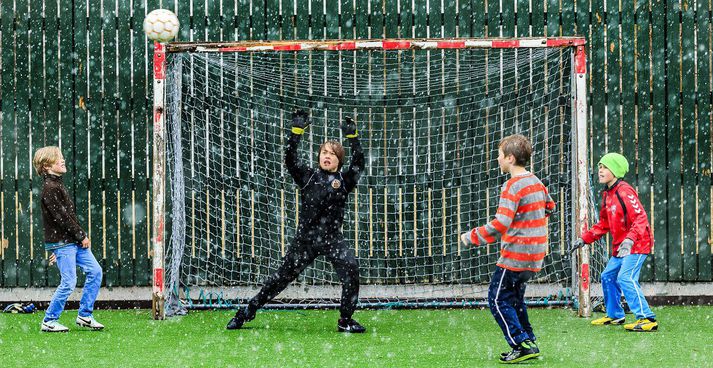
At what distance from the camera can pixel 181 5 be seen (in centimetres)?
977

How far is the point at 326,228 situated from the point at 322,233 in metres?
0.05

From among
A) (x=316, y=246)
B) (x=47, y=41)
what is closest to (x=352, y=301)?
(x=316, y=246)

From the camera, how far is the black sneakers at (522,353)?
6.06 meters

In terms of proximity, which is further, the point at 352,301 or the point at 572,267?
the point at 572,267

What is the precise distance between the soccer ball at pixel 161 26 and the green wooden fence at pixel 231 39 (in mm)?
1021

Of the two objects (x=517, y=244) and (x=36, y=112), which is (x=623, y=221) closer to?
(x=517, y=244)

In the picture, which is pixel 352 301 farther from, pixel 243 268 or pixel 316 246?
pixel 243 268

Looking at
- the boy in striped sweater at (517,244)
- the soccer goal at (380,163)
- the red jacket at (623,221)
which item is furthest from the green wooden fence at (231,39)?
the boy in striped sweater at (517,244)

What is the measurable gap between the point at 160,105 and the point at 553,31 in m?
4.05

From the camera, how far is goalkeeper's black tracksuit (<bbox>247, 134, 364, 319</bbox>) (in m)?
7.66

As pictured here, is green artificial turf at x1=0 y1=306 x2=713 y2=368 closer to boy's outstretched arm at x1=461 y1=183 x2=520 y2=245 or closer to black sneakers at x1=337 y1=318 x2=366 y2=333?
black sneakers at x1=337 y1=318 x2=366 y2=333

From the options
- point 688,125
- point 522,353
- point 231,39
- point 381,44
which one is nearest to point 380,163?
point 381,44

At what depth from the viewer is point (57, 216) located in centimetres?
770

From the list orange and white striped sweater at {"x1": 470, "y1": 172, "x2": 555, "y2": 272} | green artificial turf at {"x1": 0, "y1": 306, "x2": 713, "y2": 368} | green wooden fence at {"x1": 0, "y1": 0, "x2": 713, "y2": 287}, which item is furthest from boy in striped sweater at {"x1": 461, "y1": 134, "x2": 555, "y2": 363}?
green wooden fence at {"x1": 0, "y1": 0, "x2": 713, "y2": 287}
